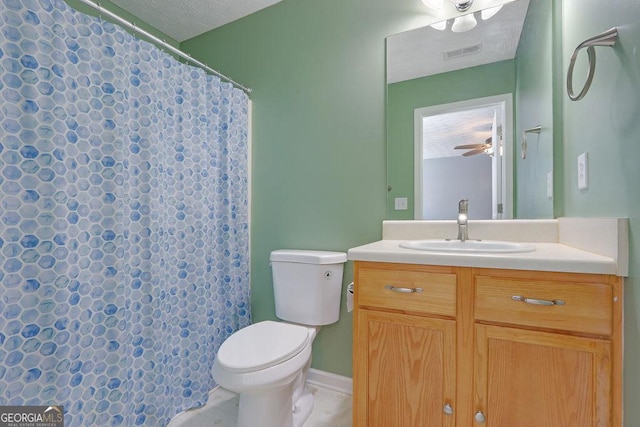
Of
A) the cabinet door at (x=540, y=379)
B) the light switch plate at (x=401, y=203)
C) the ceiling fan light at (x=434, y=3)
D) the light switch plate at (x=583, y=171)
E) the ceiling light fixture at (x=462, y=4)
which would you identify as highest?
the ceiling fan light at (x=434, y=3)

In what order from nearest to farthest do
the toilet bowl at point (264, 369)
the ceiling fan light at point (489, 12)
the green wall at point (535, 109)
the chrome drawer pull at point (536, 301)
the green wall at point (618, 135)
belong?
the green wall at point (618, 135) < the chrome drawer pull at point (536, 301) < the toilet bowl at point (264, 369) < the green wall at point (535, 109) < the ceiling fan light at point (489, 12)

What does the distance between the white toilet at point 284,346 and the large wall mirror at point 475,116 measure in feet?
1.77

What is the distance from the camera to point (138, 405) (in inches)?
51.9

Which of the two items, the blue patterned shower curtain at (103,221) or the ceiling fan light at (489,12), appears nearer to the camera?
the blue patterned shower curtain at (103,221)

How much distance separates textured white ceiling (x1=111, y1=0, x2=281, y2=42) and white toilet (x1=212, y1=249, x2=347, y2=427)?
1.73m

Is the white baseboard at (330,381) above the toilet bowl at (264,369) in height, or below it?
below

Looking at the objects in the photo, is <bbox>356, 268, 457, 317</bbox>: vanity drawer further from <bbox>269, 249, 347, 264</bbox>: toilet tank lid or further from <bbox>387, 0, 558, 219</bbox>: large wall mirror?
<bbox>387, 0, 558, 219</bbox>: large wall mirror

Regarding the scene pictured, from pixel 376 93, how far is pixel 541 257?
3.87 ft

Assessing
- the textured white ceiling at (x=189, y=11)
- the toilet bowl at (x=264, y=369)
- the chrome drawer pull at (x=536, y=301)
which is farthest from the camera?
the textured white ceiling at (x=189, y=11)

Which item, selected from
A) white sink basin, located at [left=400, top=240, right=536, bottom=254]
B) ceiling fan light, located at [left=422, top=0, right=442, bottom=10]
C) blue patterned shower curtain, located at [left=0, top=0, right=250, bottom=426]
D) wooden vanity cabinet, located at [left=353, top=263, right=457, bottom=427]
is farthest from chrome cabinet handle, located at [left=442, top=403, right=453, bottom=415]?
ceiling fan light, located at [left=422, top=0, right=442, bottom=10]

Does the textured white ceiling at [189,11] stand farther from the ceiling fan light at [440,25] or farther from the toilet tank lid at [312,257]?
the toilet tank lid at [312,257]

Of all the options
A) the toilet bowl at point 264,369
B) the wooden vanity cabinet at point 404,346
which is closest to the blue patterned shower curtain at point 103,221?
the toilet bowl at point 264,369

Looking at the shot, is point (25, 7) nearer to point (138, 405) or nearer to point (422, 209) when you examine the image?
point (138, 405)

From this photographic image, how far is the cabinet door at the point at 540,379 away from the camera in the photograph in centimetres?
77
